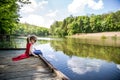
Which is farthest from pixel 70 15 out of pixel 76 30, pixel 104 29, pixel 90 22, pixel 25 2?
pixel 25 2

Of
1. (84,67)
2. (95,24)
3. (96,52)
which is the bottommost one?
(84,67)

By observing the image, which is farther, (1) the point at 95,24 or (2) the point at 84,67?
(1) the point at 95,24

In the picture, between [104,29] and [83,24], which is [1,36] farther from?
[83,24]

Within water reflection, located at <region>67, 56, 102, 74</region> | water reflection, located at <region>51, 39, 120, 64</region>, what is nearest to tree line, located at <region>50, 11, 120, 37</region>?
water reflection, located at <region>51, 39, 120, 64</region>

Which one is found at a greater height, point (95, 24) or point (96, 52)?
point (95, 24)

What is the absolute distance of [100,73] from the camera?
48.4 ft

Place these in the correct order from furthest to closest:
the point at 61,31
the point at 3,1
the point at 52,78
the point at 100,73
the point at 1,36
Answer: the point at 61,31 → the point at 1,36 → the point at 3,1 → the point at 100,73 → the point at 52,78

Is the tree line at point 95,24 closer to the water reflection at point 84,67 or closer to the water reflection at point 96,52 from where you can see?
the water reflection at point 96,52

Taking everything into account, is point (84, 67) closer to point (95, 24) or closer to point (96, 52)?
point (96, 52)

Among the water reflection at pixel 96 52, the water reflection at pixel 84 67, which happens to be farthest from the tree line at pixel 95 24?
the water reflection at pixel 84 67

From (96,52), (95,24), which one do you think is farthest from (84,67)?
(95,24)

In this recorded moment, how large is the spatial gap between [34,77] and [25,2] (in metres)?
19.5

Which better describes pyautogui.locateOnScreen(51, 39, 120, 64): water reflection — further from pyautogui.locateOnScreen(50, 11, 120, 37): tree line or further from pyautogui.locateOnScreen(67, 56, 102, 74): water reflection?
pyautogui.locateOnScreen(50, 11, 120, 37): tree line

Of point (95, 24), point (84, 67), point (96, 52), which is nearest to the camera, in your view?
point (84, 67)
